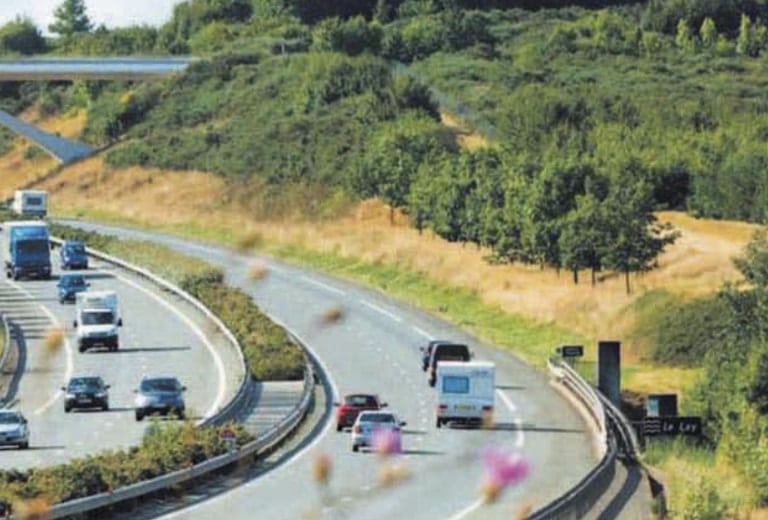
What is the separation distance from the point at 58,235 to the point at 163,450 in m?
79.6

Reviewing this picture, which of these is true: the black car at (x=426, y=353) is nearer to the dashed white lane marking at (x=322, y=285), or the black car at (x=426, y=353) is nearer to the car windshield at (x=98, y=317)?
the car windshield at (x=98, y=317)

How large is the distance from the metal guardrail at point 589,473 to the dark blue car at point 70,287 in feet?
93.2

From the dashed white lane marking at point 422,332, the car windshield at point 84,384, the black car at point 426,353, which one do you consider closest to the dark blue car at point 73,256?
the dashed white lane marking at point 422,332

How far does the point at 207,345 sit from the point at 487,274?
17.1m

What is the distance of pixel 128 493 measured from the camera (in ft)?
126

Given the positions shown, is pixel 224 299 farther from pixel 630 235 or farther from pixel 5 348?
pixel 630 235

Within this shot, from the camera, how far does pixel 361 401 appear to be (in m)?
60.9

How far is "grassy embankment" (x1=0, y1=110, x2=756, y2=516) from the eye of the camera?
81875 mm

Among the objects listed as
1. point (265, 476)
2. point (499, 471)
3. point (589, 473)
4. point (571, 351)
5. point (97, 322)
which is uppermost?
point (499, 471)

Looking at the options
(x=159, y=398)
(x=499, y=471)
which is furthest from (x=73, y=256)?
(x=499, y=471)

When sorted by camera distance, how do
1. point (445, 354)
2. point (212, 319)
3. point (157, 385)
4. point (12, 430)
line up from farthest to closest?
point (445, 354)
point (157, 385)
point (12, 430)
point (212, 319)

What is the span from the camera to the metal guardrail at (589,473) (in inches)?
1234

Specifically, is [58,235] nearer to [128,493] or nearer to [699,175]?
[699,175]

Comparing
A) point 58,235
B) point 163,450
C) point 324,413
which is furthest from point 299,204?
point 163,450
